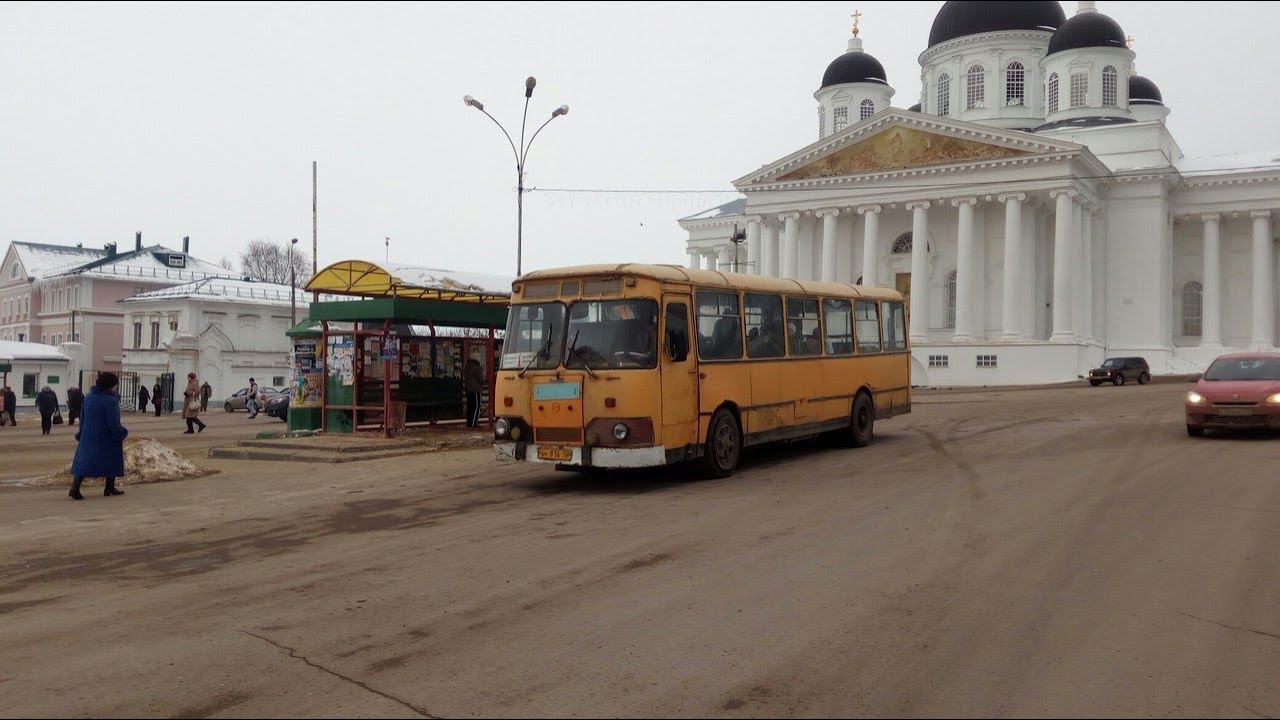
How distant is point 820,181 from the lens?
52.6m

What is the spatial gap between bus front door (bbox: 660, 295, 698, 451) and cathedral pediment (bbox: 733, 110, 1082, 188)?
37.9 meters

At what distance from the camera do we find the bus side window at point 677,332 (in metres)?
13.1

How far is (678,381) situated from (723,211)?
62296mm

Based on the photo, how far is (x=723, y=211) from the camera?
7425 centimetres

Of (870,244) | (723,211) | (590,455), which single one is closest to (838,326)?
(590,455)

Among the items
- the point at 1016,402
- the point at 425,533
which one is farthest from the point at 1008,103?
the point at 425,533

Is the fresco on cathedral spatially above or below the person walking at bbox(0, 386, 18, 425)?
above

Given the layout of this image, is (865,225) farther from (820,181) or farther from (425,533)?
(425,533)

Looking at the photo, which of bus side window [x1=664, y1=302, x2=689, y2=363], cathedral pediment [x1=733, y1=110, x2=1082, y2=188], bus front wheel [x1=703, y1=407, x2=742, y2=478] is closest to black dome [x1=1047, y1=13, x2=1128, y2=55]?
cathedral pediment [x1=733, y1=110, x2=1082, y2=188]

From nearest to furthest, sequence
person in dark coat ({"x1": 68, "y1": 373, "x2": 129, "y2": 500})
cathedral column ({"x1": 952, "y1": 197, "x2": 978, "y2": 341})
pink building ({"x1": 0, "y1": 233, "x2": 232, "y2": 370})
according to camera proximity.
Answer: person in dark coat ({"x1": 68, "y1": 373, "x2": 129, "y2": 500}) → cathedral column ({"x1": 952, "y1": 197, "x2": 978, "y2": 341}) → pink building ({"x1": 0, "y1": 233, "x2": 232, "y2": 370})

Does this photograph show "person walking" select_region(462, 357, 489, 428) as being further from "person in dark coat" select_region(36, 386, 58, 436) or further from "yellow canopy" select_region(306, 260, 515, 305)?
"person in dark coat" select_region(36, 386, 58, 436)

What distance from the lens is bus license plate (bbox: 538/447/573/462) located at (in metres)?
13.1

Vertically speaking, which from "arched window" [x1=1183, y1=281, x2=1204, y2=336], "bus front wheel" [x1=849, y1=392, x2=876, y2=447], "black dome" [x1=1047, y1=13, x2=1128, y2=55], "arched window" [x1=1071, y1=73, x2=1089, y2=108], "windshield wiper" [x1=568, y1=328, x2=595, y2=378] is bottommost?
"bus front wheel" [x1=849, y1=392, x2=876, y2=447]

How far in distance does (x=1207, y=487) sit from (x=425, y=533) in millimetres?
8828
